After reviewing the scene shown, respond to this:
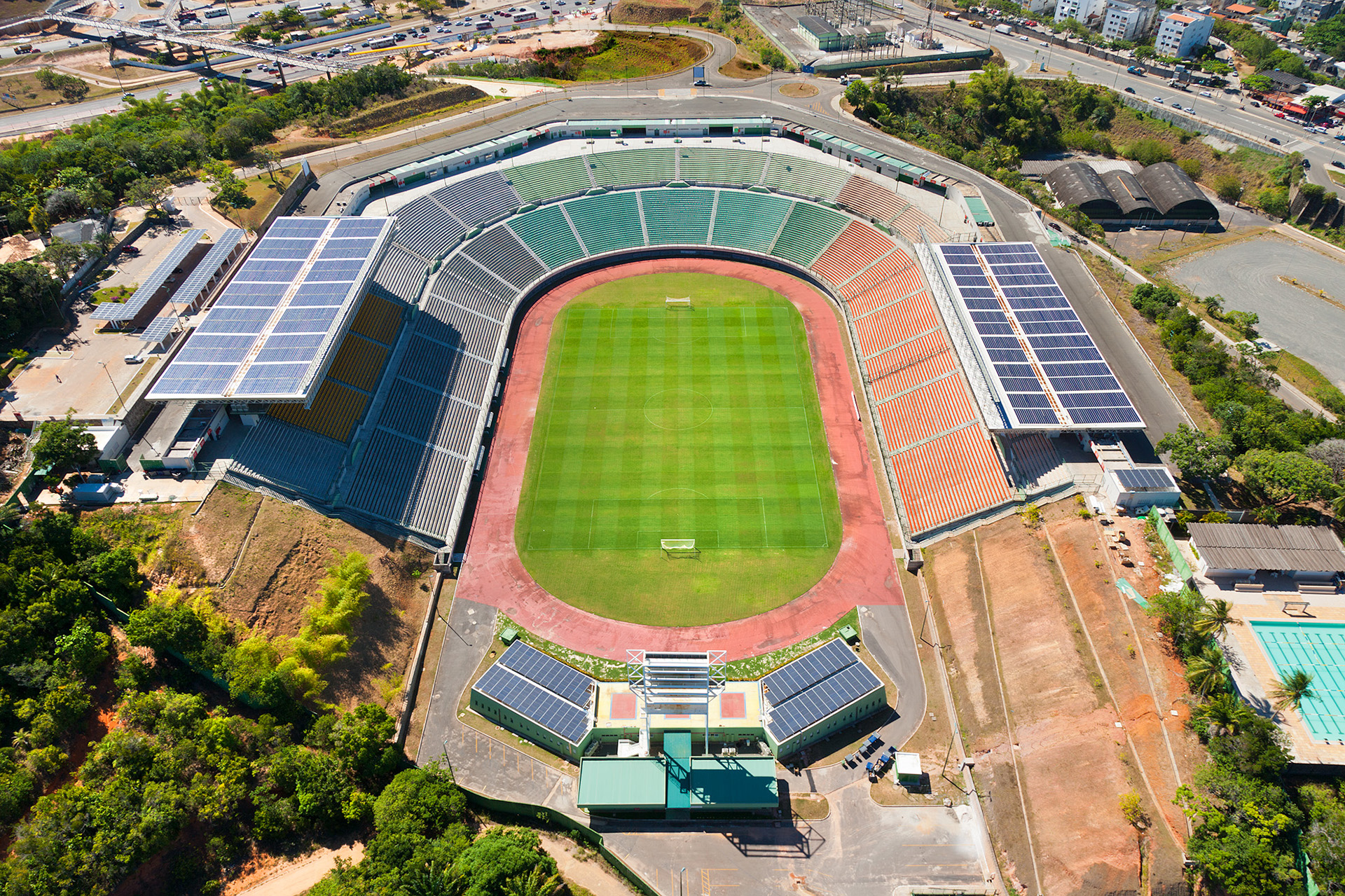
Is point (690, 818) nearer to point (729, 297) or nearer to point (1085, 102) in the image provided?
point (729, 297)

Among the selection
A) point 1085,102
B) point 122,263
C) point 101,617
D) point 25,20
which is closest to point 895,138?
point 1085,102

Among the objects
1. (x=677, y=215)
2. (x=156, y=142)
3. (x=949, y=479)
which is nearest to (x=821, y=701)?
(x=949, y=479)

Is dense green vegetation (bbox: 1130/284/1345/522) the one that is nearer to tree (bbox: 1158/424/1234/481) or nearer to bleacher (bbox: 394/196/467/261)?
tree (bbox: 1158/424/1234/481)

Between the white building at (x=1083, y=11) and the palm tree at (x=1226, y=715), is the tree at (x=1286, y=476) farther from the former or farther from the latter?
the white building at (x=1083, y=11)

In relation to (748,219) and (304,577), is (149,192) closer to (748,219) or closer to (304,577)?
(304,577)

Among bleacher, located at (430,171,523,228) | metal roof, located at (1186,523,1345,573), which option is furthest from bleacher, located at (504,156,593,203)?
metal roof, located at (1186,523,1345,573)
